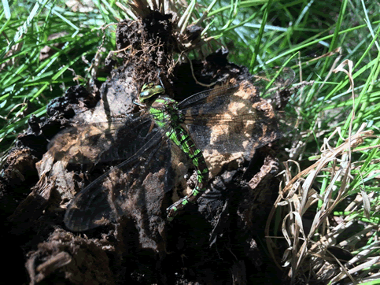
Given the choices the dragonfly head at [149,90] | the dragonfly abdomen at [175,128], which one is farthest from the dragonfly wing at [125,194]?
the dragonfly head at [149,90]

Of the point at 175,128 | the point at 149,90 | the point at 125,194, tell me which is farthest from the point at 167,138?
the point at 125,194

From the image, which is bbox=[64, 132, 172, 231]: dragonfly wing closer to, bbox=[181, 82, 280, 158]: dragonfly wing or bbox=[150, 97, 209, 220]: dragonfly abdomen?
bbox=[150, 97, 209, 220]: dragonfly abdomen

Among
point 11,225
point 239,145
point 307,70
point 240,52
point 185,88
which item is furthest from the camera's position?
point 240,52

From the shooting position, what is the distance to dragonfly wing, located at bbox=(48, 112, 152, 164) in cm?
138

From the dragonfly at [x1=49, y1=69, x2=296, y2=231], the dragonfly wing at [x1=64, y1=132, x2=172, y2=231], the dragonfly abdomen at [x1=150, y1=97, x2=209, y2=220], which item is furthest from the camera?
the dragonfly abdomen at [x1=150, y1=97, x2=209, y2=220]

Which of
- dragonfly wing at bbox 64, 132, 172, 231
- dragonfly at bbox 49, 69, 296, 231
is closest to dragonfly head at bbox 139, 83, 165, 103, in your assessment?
dragonfly at bbox 49, 69, 296, 231

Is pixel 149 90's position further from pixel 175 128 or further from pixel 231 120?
pixel 231 120

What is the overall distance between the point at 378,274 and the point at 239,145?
95cm

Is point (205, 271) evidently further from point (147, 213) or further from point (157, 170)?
point (157, 170)

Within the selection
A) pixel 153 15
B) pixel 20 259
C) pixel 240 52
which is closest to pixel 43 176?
pixel 20 259

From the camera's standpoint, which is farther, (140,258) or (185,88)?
(185,88)

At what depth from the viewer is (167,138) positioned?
1583 millimetres

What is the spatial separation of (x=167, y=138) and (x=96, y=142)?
38 centimetres

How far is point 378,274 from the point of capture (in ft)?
A: 4.65
